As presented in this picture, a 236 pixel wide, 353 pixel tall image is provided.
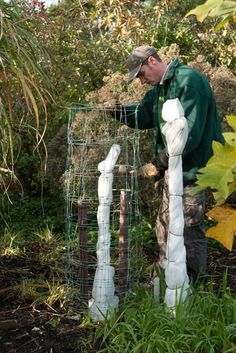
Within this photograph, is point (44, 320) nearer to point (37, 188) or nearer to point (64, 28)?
point (37, 188)

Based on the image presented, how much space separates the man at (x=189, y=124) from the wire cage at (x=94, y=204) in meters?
0.19

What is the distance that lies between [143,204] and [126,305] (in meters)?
2.31

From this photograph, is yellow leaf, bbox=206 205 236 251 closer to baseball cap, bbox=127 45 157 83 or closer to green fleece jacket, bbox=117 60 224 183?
green fleece jacket, bbox=117 60 224 183

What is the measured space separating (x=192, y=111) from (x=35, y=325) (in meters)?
1.64

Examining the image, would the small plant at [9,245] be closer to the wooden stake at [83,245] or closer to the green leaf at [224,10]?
the wooden stake at [83,245]

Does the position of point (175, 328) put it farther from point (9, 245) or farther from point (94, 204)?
point (9, 245)

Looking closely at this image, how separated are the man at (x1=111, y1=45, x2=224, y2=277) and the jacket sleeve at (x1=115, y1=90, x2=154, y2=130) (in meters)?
0.03

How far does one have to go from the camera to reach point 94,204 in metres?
5.45

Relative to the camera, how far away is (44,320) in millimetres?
3668

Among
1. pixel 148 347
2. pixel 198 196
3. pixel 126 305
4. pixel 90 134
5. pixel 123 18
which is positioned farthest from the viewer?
pixel 123 18

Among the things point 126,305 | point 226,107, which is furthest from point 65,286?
point 226,107

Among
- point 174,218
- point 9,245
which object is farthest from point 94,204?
point 174,218

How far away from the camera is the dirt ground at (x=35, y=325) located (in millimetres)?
3307

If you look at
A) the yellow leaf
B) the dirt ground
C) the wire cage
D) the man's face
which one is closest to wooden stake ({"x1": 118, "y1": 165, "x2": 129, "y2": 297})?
the wire cage
